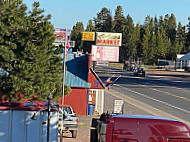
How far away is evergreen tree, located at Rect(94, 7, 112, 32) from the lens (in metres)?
128

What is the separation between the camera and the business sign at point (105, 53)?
35156 millimetres

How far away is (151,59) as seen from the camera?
422ft

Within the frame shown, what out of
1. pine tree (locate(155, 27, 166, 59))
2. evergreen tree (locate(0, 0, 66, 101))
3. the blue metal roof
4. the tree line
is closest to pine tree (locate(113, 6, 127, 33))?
the tree line

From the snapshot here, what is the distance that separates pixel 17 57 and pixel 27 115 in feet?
16.6

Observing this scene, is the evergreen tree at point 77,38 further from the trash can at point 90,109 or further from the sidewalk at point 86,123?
the trash can at point 90,109

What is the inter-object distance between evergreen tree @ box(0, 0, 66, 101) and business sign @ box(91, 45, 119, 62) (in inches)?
625

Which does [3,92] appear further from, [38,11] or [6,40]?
[38,11]

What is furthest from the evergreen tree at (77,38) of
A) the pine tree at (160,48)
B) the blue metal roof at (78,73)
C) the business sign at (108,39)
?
the blue metal roof at (78,73)

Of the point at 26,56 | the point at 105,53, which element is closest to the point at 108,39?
the point at 105,53

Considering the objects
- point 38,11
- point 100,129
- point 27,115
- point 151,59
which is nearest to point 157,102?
point 38,11

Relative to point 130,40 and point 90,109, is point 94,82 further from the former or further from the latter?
point 130,40

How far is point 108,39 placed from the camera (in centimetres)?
3841

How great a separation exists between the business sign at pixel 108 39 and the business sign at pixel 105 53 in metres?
1.05

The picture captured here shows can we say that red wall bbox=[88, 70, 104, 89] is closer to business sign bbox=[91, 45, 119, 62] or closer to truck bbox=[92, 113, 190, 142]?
business sign bbox=[91, 45, 119, 62]
